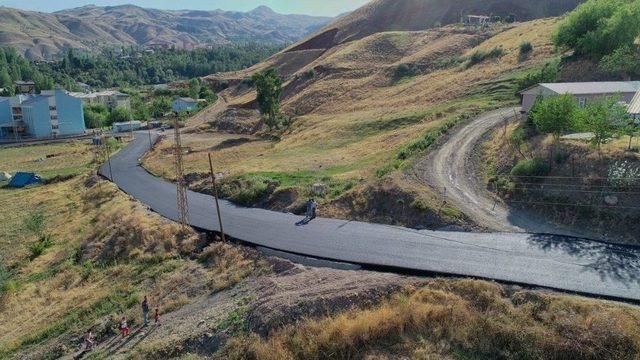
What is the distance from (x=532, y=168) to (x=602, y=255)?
8.61 m

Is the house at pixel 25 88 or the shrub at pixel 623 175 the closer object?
the shrub at pixel 623 175

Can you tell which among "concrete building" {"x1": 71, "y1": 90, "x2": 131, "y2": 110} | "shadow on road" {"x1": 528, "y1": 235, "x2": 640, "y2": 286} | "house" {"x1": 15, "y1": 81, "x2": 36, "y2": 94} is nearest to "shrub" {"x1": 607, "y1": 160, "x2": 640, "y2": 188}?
"shadow on road" {"x1": 528, "y1": 235, "x2": 640, "y2": 286}

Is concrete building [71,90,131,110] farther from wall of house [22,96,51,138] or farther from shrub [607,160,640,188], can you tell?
shrub [607,160,640,188]

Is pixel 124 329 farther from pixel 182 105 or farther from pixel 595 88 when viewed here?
pixel 182 105

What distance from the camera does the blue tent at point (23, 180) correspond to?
195 feet

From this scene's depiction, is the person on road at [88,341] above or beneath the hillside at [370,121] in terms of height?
beneath

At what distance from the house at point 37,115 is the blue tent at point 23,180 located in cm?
4354

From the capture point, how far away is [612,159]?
2653 cm

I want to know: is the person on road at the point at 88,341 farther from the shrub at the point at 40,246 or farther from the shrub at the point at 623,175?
the shrub at the point at 623,175

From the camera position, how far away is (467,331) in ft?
55.0

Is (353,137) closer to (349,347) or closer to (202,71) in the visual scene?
(349,347)

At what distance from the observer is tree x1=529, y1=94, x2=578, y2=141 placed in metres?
29.6

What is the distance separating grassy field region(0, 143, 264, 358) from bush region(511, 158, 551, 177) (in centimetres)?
1664

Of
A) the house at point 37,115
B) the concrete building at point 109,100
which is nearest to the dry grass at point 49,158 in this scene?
the house at point 37,115
